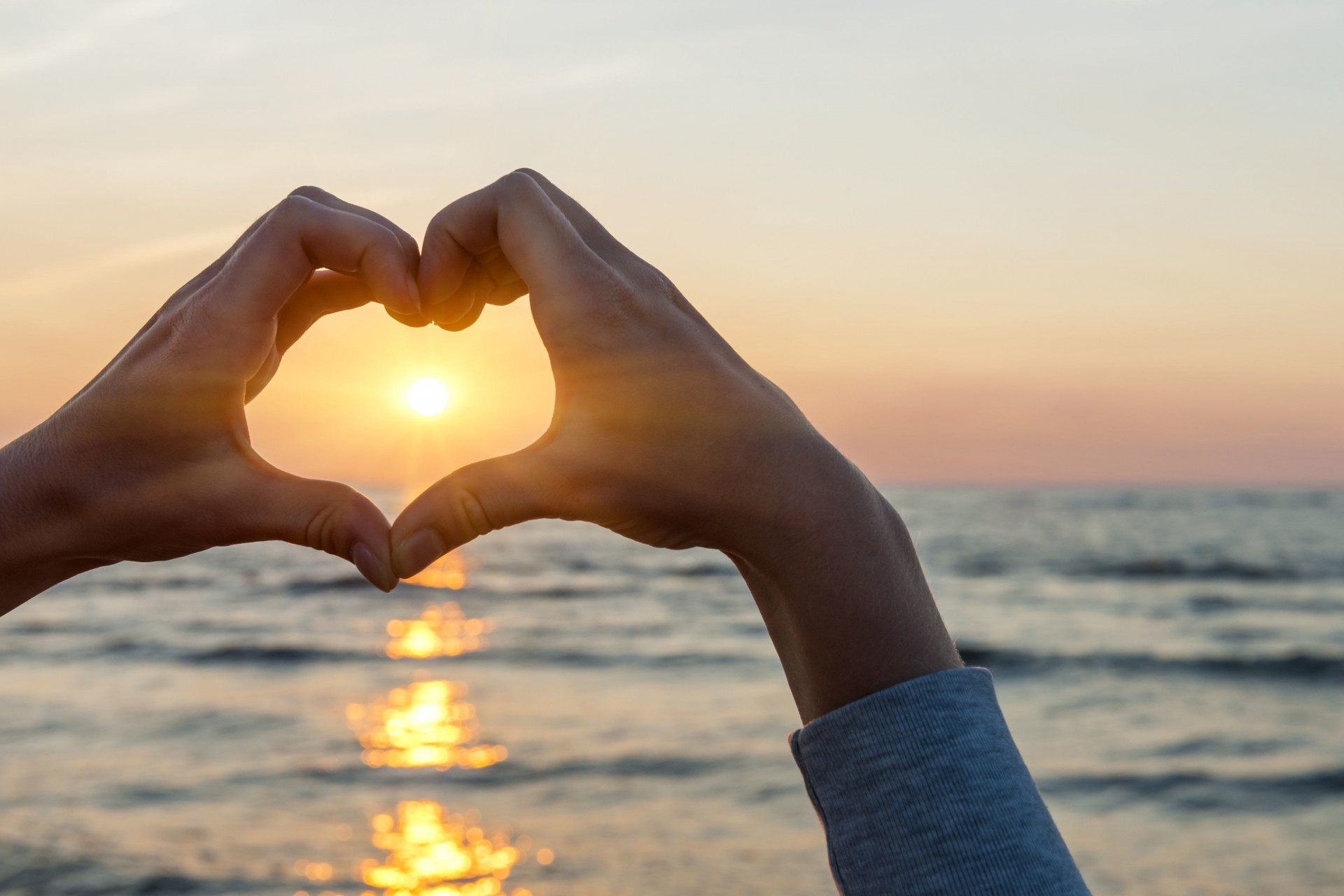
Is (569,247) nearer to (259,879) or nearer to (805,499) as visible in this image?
(805,499)

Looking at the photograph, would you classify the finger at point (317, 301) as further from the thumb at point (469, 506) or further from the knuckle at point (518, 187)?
the thumb at point (469, 506)

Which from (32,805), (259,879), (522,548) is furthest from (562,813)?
(522,548)

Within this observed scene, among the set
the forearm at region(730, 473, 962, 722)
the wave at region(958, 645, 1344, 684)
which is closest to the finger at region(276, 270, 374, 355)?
the forearm at region(730, 473, 962, 722)

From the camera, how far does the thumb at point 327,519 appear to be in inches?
62.6

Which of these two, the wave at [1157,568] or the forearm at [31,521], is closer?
the forearm at [31,521]

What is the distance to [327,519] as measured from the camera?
5.25ft

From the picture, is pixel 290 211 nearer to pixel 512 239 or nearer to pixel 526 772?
pixel 512 239

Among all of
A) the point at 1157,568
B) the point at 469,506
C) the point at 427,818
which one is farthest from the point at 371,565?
the point at 1157,568

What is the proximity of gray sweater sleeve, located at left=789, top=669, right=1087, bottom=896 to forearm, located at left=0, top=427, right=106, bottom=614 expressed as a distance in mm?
1192

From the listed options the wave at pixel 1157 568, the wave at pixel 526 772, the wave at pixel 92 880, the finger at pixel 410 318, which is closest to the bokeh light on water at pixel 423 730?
the wave at pixel 526 772

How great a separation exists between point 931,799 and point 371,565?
927mm

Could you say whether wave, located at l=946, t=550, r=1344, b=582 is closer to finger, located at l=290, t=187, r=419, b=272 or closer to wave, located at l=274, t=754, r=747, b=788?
wave, located at l=274, t=754, r=747, b=788

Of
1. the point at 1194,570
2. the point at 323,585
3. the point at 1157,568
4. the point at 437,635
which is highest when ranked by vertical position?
the point at 323,585

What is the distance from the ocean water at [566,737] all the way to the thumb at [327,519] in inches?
183
